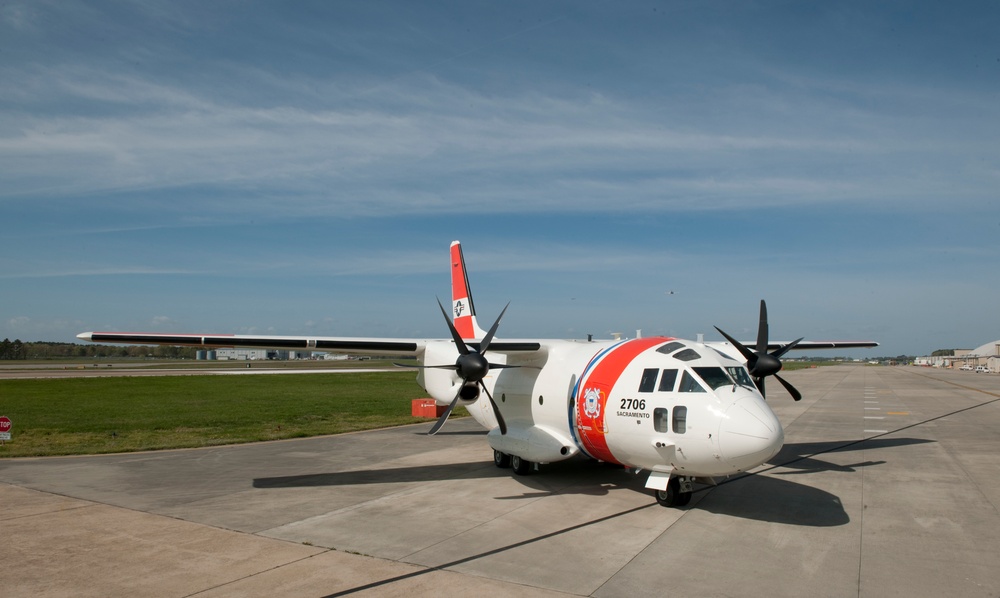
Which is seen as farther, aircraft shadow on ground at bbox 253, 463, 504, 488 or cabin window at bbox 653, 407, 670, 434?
aircraft shadow on ground at bbox 253, 463, 504, 488

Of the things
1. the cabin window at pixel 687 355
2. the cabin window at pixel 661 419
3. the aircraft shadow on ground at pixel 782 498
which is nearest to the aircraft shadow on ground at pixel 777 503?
the aircraft shadow on ground at pixel 782 498

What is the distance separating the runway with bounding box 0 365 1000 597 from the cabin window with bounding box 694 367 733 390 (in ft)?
7.62

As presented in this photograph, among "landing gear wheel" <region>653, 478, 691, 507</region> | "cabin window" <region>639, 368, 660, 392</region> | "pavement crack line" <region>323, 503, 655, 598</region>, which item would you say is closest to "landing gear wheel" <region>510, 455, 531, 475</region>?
"pavement crack line" <region>323, 503, 655, 598</region>

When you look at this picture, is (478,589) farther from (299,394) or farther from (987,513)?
(299,394)

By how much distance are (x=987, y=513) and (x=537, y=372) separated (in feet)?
29.4

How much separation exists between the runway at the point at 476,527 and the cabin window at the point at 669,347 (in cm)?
288

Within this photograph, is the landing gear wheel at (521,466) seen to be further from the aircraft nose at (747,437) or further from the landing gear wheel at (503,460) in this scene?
the aircraft nose at (747,437)

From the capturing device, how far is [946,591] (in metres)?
7.80

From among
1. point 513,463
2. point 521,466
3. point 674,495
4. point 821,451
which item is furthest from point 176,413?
point 821,451

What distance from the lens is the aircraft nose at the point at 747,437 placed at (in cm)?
1017

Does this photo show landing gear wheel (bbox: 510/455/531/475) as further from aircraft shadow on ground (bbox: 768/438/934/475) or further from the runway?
aircraft shadow on ground (bbox: 768/438/934/475)

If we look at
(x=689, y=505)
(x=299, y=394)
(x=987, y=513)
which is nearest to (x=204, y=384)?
(x=299, y=394)

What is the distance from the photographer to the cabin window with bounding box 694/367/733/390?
11164 millimetres

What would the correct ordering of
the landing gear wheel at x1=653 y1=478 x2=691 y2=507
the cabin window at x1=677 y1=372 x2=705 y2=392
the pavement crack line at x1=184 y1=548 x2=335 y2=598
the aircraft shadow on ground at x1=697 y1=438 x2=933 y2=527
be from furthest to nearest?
the landing gear wheel at x1=653 y1=478 x2=691 y2=507, the aircraft shadow on ground at x1=697 y1=438 x2=933 y2=527, the cabin window at x1=677 y1=372 x2=705 y2=392, the pavement crack line at x1=184 y1=548 x2=335 y2=598
